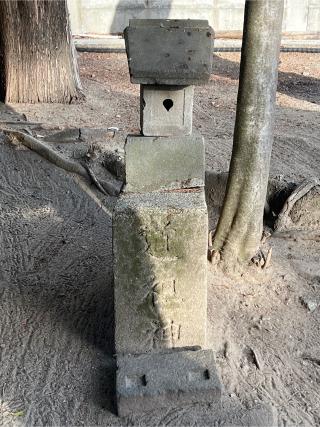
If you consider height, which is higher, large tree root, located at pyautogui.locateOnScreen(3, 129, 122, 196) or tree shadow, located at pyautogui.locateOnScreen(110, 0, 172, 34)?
tree shadow, located at pyautogui.locateOnScreen(110, 0, 172, 34)

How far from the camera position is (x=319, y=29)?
1599 cm

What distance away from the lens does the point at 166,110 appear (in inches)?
152

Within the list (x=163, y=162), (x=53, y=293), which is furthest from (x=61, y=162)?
(x=163, y=162)

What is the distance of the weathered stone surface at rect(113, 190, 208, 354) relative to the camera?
11.9ft

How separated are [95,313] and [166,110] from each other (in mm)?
1688

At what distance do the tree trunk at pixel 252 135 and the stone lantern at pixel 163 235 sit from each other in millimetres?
875

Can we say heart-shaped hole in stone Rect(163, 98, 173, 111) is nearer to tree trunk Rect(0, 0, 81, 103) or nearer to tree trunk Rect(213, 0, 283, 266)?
tree trunk Rect(213, 0, 283, 266)

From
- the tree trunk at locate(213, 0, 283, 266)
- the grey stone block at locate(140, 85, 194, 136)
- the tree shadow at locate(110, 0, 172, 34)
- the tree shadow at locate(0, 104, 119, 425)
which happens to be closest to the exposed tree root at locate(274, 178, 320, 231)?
the tree trunk at locate(213, 0, 283, 266)

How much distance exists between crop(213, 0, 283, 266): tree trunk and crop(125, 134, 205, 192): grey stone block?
92 cm

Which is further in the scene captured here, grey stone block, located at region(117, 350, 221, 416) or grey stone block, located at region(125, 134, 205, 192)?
grey stone block, located at region(125, 134, 205, 192)

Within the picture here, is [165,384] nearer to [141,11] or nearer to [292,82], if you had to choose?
[292,82]

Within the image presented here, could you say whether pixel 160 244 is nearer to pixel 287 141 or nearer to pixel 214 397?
pixel 214 397

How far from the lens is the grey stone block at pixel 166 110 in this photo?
3807mm

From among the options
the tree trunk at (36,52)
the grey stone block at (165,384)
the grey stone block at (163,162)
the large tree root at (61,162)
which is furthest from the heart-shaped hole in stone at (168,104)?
the tree trunk at (36,52)
